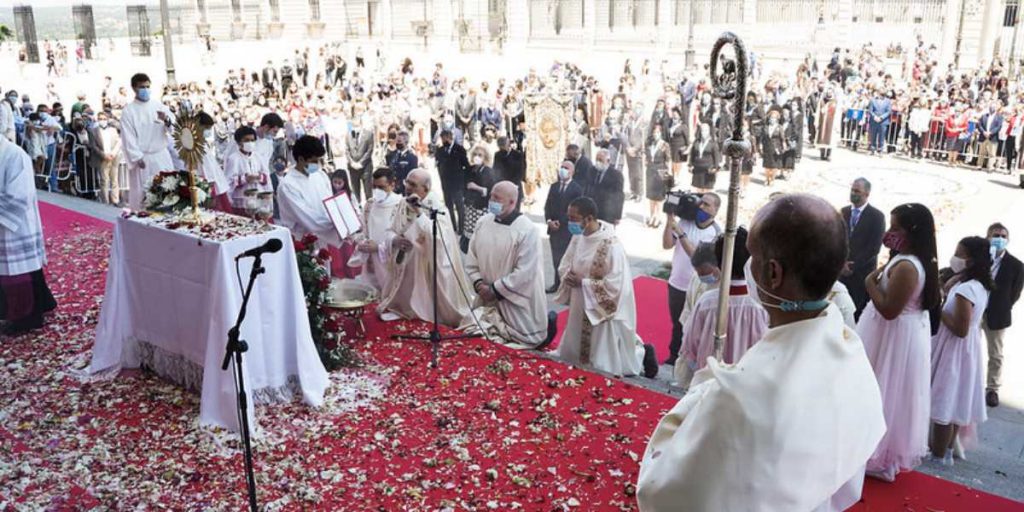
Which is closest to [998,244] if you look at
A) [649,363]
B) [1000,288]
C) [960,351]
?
[1000,288]

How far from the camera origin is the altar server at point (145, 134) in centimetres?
987

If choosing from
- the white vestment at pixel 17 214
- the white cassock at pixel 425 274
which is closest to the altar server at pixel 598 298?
the white cassock at pixel 425 274

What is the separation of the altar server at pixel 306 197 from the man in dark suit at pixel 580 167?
13.5 ft

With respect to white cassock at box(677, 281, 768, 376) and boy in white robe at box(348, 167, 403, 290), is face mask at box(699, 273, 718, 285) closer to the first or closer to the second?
white cassock at box(677, 281, 768, 376)

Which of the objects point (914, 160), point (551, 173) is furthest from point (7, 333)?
point (914, 160)

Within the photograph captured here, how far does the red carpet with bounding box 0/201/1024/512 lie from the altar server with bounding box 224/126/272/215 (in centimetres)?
376

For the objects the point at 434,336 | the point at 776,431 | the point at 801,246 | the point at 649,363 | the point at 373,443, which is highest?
the point at 801,246

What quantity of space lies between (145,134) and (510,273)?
17.2ft

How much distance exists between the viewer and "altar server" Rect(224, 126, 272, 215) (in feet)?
33.6

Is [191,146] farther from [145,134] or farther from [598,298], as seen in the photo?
[145,134]

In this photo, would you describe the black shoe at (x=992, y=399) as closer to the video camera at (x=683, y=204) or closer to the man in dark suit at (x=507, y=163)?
the video camera at (x=683, y=204)

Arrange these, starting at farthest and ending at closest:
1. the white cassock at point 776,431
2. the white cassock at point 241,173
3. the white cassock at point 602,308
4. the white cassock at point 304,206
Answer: the white cassock at point 241,173, the white cassock at point 304,206, the white cassock at point 602,308, the white cassock at point 776,431

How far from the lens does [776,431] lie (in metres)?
2.00

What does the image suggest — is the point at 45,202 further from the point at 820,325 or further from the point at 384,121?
the point at 820,325
